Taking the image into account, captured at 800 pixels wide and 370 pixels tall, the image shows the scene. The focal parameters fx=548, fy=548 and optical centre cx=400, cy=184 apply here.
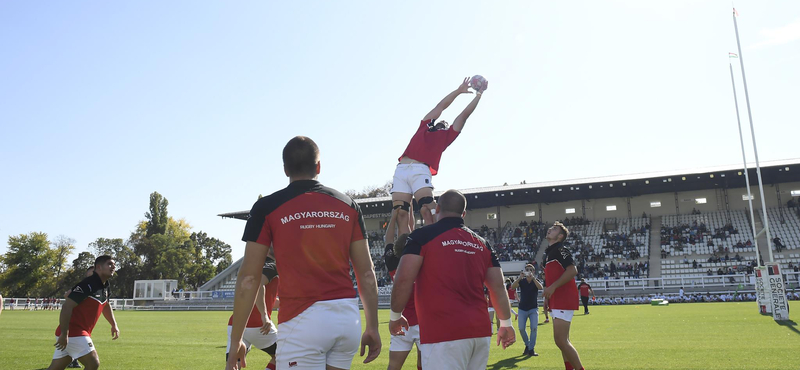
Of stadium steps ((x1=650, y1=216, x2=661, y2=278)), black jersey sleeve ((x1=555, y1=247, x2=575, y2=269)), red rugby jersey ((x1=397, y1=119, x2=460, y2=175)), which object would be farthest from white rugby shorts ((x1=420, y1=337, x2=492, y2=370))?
stadium steps ((x1=650, y1=216, x2=661, y2=278))

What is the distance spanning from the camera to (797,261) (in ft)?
130

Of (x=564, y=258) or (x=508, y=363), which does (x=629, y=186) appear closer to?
(x=508, y=363)

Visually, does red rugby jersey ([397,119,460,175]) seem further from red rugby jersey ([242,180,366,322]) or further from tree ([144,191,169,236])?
tree ([144,191,169,236])

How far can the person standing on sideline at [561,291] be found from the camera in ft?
25.4

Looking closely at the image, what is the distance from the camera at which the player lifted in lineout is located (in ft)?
26.6

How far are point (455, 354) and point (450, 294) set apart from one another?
46 cm

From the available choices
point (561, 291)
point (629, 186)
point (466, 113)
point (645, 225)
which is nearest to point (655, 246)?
point (645, 225)

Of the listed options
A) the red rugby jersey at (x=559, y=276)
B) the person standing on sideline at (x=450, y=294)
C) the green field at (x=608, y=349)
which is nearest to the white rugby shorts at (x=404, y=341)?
the person standing on sideline at (x=450, y=294)

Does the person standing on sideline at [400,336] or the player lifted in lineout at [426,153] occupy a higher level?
the player lifted in lineout at [426,153]

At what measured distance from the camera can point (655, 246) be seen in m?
47.1

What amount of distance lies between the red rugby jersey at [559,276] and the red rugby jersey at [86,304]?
22.5 ft

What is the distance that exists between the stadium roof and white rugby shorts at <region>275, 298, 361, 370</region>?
45794 millimetres

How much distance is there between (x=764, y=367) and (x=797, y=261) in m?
38.8

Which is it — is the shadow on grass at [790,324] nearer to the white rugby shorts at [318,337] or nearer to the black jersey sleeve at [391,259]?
the black jersey sleeve at [391,259]
